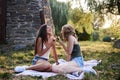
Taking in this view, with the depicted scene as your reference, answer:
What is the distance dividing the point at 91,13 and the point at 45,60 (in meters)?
13.1

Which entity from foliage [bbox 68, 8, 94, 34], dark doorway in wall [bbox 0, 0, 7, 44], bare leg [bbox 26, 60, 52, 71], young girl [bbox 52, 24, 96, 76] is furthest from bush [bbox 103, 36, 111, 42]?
bare leg [bbox 26, 60, 52, 71]

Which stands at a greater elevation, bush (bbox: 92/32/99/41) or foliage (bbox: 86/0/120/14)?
foliage (bbox: 86/0/120/14)

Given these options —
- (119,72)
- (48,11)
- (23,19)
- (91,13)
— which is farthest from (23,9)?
(119,72)

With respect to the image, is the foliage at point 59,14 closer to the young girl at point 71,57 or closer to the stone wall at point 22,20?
the stone wall at point 22,20

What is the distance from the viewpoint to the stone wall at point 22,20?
18.3 meters

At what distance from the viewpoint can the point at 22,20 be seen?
18.4m

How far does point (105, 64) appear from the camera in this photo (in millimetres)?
13094

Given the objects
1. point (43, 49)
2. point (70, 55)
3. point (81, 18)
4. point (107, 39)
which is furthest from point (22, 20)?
point (107, 39)

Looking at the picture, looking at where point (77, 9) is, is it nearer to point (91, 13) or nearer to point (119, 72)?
point (91, 13)

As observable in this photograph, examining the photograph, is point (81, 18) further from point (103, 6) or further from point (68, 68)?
point (68, 68)

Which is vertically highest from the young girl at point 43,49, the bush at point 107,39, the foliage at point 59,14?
the young girl at point 43,49

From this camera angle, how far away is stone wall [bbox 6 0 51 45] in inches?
720

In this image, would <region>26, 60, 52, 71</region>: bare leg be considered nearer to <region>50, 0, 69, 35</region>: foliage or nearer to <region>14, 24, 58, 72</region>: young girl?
<region>14, 24, 58, 72</region>: young girl

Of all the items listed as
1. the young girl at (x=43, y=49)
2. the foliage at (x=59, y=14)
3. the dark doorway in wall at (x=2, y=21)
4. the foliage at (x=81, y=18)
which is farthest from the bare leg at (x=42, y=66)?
the foliage at (x=59, y=14)
